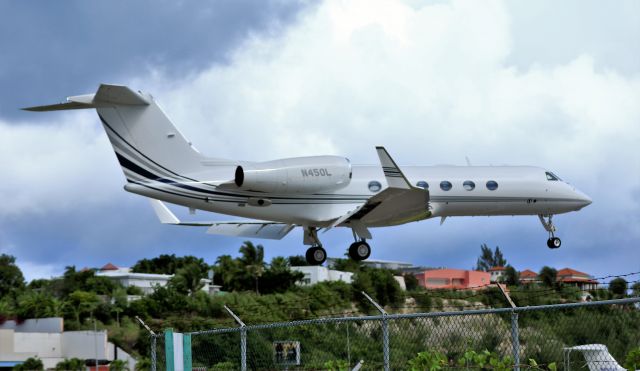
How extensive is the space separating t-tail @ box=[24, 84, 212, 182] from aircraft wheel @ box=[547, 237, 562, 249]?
12.0m

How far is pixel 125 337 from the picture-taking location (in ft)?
210

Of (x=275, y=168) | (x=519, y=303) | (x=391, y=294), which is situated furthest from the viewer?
(x=391, y=294)

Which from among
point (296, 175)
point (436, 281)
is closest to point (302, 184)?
point (296, 175)

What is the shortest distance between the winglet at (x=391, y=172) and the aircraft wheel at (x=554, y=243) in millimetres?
7658

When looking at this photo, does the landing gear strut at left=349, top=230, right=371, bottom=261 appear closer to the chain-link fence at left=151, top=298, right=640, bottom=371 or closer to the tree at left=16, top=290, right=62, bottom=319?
the chain-link fence at left=151, top=298, right=640, bottom=371

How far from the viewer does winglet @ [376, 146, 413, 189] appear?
→ 80.7ft

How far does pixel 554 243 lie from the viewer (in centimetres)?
3219

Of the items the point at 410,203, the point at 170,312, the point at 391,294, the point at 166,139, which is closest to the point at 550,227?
the point at 410,203

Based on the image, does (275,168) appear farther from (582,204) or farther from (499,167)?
(582,204)

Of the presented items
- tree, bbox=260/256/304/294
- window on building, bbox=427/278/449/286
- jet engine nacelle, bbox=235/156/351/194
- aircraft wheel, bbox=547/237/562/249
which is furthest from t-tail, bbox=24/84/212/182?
window on building, bbox=427/278/449/286

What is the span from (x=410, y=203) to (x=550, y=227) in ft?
21.6

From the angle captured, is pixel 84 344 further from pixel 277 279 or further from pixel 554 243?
pixel 554 243

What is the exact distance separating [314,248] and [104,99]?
26.2 ft

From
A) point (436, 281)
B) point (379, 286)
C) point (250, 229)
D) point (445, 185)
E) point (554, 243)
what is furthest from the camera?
point (436, 281)
